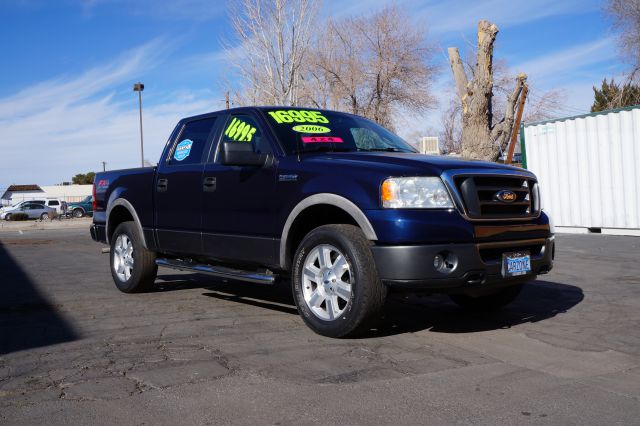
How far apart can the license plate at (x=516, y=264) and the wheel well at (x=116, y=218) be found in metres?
4.74

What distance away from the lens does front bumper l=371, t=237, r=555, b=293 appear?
441 centimetres

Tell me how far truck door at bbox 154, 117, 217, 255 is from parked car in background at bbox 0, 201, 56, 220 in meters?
39.4

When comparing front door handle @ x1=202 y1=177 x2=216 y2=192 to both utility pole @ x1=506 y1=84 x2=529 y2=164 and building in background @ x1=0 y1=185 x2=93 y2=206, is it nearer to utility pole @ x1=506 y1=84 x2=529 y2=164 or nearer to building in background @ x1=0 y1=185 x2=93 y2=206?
utility pole @ x1=506 y1=84 x2=529 y2=164

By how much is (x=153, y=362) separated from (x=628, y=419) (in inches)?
114

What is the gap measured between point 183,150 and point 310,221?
2160 millimetres

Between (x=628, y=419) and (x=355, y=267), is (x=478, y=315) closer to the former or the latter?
(x=355, y=267)

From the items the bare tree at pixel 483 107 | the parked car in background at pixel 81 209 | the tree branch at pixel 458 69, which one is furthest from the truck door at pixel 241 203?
the parked car in background at pixel 81 209

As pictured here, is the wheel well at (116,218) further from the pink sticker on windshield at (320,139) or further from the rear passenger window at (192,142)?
the pink sticker on windshield at (320,139)

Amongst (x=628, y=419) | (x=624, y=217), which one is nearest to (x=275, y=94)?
(x=624, y=217)

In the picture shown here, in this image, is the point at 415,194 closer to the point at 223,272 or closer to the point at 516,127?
the point at 223,272

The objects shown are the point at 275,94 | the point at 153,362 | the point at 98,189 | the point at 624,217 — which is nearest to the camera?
the point at 153,362

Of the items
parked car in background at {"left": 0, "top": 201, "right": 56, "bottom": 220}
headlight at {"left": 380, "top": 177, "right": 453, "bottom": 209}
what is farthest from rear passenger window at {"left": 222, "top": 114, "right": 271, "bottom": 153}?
parked car in background at {"left": 0, "top": 201, "right": 56, "bottom": 220}

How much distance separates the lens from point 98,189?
8.17 metres

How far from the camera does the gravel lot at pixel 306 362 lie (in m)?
3.29
